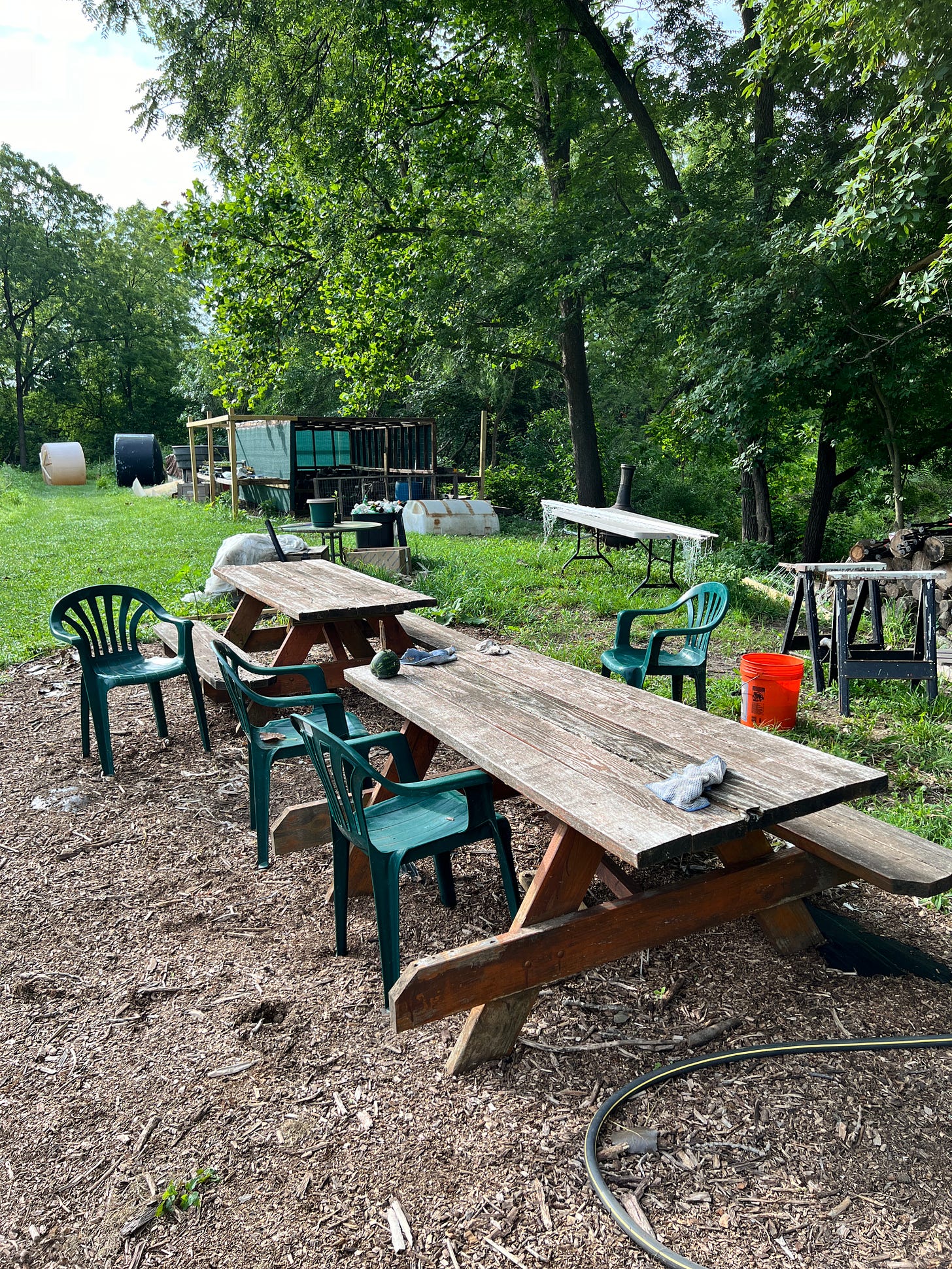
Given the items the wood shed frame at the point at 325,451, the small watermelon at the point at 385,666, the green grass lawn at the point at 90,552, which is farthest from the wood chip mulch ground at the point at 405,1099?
the wood shed frame at the point at 325,451

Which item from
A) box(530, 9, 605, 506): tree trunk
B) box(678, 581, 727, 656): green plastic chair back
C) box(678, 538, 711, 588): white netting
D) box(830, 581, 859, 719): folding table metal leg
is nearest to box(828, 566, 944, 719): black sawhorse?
box(830, 581, 859, 719): folding table metal leg

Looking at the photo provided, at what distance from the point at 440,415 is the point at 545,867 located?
19.0 metres

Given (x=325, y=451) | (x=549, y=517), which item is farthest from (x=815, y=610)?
(x=325, y=451)

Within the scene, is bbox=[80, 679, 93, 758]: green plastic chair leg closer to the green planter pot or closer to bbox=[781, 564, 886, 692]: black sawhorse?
bbox=[781, 564, 886, 692]: black sawhorse

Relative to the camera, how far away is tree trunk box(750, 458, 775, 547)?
36.8ft

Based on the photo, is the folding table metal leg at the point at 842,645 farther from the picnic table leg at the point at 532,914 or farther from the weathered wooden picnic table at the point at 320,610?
the picnic table leg at the point at 532,914

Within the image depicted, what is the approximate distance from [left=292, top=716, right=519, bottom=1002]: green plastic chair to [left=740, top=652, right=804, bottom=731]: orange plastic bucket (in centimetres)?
230

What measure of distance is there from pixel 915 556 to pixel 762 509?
16.4 ft

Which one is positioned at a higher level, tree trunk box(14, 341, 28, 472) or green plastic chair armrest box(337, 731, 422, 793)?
tree trunk box(14, 341, 28, 472)

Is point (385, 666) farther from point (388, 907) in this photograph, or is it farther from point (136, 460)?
point (136, 460)

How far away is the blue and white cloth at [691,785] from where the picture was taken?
1.97 metres

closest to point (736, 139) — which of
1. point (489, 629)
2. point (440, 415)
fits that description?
point (489, 629)

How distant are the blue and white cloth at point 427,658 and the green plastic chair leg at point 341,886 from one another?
94 centimetres

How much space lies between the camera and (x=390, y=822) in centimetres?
252
